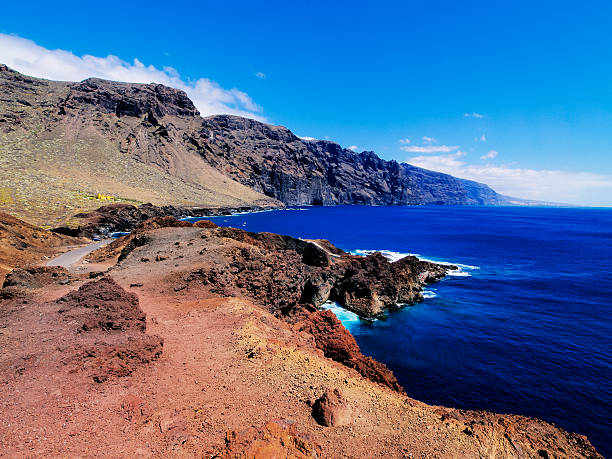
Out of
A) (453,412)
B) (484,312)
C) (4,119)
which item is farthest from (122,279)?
(4,119)

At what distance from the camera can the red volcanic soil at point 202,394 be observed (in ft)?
21.9

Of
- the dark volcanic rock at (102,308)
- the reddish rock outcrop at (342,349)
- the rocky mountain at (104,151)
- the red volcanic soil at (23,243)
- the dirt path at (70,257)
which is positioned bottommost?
the dirt path at (70,257)

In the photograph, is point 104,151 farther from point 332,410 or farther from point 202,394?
point 332,410

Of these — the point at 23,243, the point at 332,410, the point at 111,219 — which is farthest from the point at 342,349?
the point at 111,219

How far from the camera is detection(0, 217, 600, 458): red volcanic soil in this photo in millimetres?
6660

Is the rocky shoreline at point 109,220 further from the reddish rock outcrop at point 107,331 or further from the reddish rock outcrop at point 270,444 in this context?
the reddish rock outcrop at point 270,444

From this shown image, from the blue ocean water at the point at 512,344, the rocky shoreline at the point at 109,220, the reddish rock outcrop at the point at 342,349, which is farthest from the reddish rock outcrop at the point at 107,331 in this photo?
the rocky shoreline at the point at 109,220

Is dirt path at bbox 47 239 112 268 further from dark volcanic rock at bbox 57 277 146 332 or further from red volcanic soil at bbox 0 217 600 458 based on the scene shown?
dark volcanic rock at bbox 57 277 146 332

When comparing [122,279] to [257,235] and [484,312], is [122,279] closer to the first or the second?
[257,235]

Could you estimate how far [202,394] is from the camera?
28.0 ft

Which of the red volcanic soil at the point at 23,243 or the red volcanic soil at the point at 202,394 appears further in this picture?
the red volcanic soil at the point at 23,243

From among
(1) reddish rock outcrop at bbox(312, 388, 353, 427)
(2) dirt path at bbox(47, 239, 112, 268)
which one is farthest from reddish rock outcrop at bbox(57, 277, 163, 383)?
(2) dirt path at bbox(47, 239, 112, 268)

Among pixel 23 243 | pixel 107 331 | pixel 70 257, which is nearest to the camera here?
pixel 107 331

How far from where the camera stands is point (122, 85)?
159625mm
